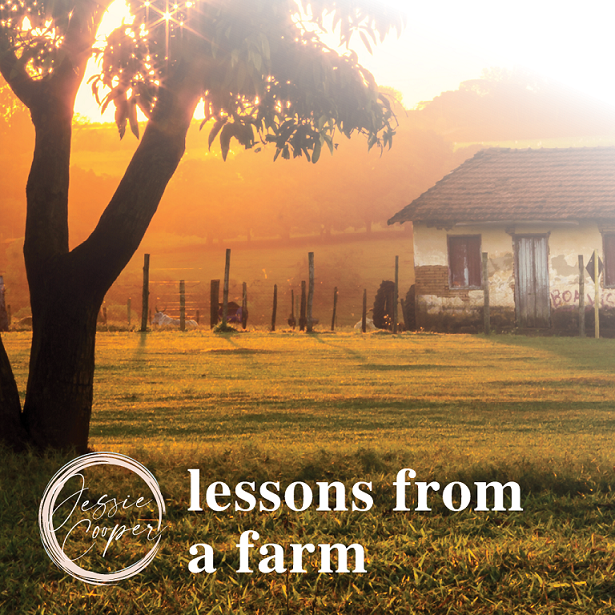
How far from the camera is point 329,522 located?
4090 mm

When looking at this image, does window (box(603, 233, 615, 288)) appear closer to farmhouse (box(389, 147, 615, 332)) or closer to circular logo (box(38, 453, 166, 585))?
farmhouse (box(389, 147, 615, 332))

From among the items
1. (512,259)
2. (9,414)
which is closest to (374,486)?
(9,414)

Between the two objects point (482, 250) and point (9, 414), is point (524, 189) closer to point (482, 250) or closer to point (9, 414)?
point (482, 250)

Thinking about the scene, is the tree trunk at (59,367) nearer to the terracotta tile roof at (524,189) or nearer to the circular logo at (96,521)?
the circular logo at (96,521)

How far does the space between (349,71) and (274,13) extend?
998mm

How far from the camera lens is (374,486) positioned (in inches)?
184

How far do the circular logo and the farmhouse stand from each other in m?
19.0

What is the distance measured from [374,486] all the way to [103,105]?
3.46 metres
